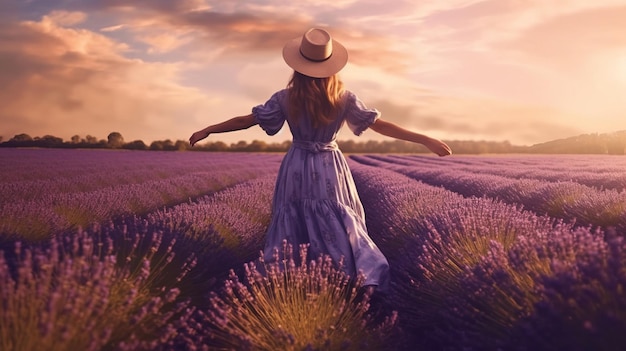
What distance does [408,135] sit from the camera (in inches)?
127

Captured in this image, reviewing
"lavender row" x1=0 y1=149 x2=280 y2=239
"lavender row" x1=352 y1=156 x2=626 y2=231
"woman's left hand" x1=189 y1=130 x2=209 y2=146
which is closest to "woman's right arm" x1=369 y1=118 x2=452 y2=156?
"lavender row" x1=352 y1=156 x2=626 y2=231

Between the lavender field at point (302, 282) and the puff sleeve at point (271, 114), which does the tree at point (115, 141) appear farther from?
the puff sleeve at point (271, 114)

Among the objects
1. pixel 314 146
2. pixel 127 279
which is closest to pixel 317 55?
pixel 314 146

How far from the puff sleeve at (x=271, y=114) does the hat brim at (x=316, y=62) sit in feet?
0.82

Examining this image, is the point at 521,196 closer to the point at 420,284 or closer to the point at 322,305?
the point at 420,284

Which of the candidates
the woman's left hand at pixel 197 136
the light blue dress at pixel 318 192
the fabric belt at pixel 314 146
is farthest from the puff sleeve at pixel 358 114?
the woman's left hand at pixel 197 136

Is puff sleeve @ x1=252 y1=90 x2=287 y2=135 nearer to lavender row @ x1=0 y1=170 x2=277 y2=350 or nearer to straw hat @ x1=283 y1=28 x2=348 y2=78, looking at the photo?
straw hat @ x1=283 y1=28 x2=348 y2=78

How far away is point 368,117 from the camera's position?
3123 mm

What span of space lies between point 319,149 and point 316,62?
1.73ft

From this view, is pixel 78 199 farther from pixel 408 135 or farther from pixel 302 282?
pixel 302 282

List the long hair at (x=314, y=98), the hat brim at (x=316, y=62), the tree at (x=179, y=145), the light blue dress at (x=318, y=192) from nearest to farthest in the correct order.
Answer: the hat brim at (x=316, y=62) < the long hair at (x=314, y=98) < the light blue dress at (x=318, y=192) < the tree at (x=179, y=145)

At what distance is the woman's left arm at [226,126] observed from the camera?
3170 millimetres

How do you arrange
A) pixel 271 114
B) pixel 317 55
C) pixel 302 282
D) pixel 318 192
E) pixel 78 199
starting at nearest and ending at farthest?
pixel 302 282 < pixel 317 55 < pixel 271 114 < pixel 318 192 < pixel 78 199

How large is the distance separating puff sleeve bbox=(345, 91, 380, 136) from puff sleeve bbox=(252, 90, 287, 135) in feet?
1.28
